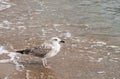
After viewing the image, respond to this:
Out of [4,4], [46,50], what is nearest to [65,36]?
[46,50]

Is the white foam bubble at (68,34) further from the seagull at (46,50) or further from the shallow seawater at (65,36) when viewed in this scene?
the seagull at (46,50)

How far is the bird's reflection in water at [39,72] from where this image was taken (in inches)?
301

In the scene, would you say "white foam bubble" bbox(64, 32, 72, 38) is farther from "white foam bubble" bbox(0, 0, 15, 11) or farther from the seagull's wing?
"white foam bubble" bbox(0, 0, 15, 11)

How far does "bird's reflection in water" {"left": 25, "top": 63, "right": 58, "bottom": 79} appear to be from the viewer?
7.64 m

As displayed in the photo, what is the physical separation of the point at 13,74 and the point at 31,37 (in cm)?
258

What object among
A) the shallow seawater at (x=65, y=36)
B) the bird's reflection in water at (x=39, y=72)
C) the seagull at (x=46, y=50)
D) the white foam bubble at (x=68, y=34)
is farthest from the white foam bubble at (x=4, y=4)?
the bird's reflection in water at (x=39, y=72)

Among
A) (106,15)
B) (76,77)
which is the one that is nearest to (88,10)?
(106,15)

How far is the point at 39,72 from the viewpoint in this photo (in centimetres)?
790

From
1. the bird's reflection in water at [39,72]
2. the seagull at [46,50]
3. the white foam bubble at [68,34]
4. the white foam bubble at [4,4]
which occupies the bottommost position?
the white foam bubble at [4,4]

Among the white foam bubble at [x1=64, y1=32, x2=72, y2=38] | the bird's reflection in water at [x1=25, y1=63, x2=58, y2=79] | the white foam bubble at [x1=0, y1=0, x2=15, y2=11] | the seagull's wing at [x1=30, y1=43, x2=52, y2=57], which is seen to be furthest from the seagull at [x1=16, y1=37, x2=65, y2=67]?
the white foam bubble at [x1=0, y1=0, x2=15, y2=11]

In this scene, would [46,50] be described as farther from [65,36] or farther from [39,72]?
[65,36]

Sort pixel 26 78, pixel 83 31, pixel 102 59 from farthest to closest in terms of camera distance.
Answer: pixel 83 31 < pixel 102 59 < pixel 26 78

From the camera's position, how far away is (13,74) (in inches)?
301

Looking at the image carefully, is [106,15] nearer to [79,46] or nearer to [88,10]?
[88,10]
